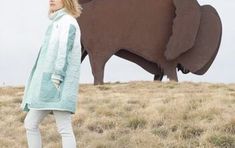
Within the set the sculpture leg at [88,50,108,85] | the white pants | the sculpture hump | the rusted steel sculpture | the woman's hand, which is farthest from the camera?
the sculpture hump

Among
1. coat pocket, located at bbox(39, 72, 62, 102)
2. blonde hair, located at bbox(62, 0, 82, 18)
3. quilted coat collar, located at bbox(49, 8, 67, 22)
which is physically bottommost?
coat pocket, located at bbox(39, 72, 62, 102)

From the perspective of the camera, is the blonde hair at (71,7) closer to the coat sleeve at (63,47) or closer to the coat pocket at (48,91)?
the coat sleeve at (63,47)

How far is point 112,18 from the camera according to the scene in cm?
1867

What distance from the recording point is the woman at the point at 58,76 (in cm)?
494

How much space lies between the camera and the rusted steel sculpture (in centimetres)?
1838

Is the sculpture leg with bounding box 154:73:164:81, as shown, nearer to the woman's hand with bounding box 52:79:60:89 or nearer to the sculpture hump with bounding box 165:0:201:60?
the sculpture hump with bounding box 165:0:201:60

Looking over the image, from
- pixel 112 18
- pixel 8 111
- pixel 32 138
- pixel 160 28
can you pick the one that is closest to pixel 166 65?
pixel 160 28

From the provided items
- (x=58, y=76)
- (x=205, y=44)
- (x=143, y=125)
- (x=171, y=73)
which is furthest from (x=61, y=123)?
(x=205, y=44)

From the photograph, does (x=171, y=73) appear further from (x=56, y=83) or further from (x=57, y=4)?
(x=56, y=83)

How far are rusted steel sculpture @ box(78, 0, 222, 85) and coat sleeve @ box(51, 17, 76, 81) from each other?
43.1 ft

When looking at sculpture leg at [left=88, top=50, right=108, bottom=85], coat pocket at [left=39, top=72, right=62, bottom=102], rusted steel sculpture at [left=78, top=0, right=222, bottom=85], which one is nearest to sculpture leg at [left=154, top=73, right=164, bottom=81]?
rusted steel sculpture at [left=78, top=0, right=222, bottom=85]

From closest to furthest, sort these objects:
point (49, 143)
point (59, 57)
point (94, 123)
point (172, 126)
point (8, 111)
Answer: point (59, 57)
point (49, 143)
point (172, 126)
point (94, 123)
point (8, 111)

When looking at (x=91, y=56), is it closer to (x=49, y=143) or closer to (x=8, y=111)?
(x=8, y=111)

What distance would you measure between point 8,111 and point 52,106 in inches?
224
